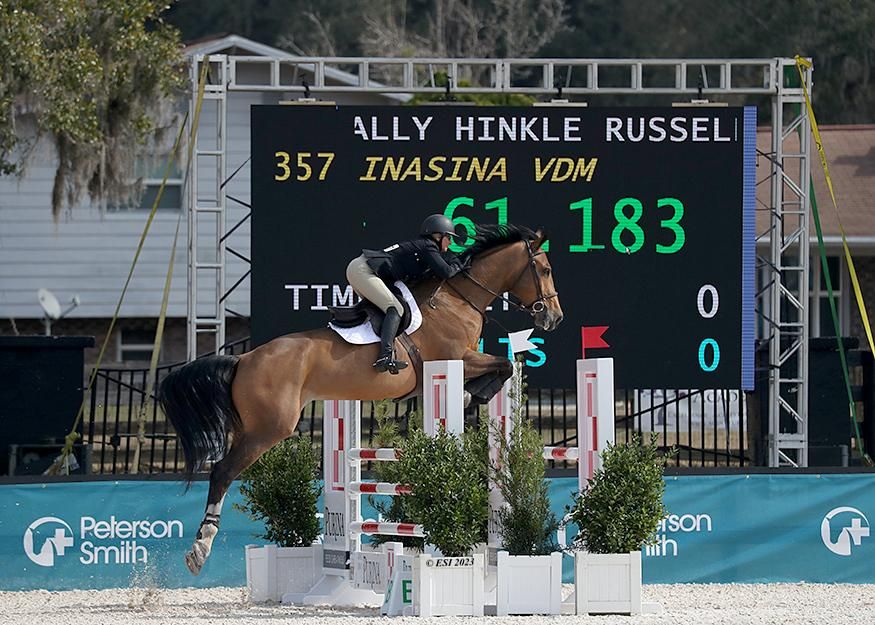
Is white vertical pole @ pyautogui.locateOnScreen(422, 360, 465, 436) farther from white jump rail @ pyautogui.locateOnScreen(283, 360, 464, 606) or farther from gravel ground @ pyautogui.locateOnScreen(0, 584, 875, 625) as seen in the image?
gravel ground @ pyautogui.locateOnScreen(0, 584, 875, 625)

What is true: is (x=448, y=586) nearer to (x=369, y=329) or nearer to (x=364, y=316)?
(x=369, y=329)

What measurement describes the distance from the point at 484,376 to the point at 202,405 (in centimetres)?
179

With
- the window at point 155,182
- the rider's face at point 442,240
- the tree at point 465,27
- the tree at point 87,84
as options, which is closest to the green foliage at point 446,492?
the rider's face at point 442,240

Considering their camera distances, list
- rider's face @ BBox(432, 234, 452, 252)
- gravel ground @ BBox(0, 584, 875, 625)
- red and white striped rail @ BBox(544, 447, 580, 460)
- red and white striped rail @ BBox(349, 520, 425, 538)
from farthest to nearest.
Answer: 1. rider's face @ BBox(432, 234, 452, 252)
2. red and white striped rail @ BBox(544, 447, 580, 460)
3. red and white striped rail @ BBox(349, 520, 425, 538)
4. gravel ground @ BBox(0, 584, 875, 625)

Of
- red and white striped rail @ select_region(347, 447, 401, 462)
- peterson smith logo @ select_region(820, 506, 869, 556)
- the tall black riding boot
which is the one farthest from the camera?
peterson smith logo @ select_region(820, 506, 869, 556)

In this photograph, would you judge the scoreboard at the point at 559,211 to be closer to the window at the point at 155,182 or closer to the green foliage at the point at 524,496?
the green foliage at the point at 524,496

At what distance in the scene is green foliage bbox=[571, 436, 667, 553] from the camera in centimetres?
873

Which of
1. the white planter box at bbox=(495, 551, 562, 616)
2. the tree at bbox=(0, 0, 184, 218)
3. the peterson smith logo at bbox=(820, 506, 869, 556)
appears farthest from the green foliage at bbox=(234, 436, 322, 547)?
the tree at bbox=(0, 0, 184, 218)

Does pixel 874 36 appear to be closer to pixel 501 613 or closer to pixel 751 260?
pixel 751 260

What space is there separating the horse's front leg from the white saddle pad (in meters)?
0.43

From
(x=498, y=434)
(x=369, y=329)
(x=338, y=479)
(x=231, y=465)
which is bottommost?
(x=338, y=479)

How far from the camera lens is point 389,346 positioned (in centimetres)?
948

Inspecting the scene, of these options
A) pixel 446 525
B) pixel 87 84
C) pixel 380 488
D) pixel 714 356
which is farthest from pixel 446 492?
pixel 87 84

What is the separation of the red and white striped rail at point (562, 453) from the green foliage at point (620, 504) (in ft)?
0.87
